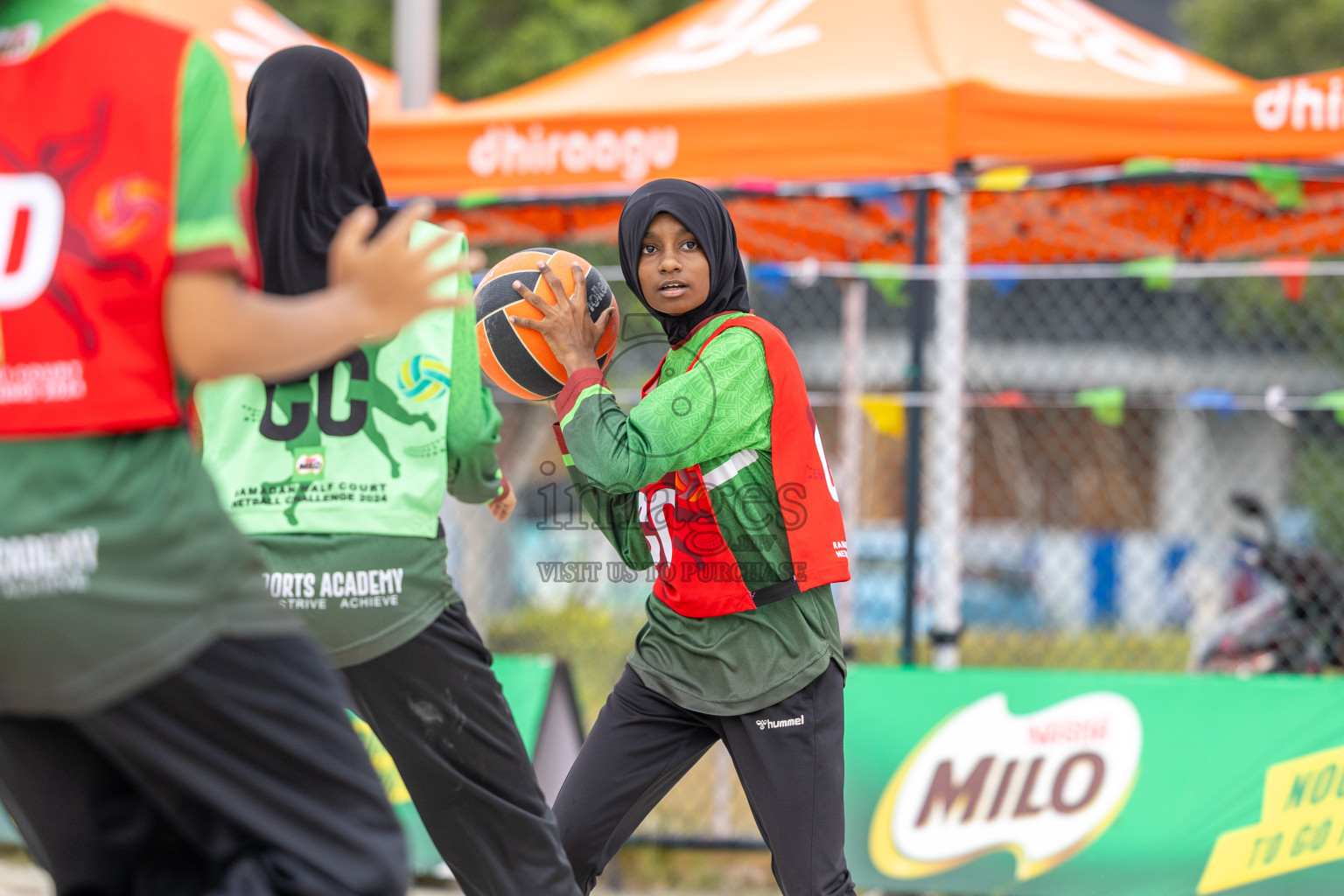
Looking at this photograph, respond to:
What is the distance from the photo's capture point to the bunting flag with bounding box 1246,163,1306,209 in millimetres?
4465

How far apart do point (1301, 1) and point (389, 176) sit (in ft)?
42.6

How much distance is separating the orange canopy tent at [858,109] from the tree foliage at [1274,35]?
967cm

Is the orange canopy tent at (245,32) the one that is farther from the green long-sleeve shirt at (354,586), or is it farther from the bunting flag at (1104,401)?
the green long-sleeve shirt at (354,586)

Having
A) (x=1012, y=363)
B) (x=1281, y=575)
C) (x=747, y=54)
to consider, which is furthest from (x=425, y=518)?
(x=1012, y=363)

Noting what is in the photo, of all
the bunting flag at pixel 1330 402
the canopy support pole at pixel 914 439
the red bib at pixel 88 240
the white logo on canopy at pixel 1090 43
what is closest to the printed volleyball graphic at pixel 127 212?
the red bib at pixel 88 240

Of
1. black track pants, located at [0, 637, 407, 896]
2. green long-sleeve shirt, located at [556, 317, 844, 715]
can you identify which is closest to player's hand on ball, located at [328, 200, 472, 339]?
black track pants, located at [0, 637, 407, 896]

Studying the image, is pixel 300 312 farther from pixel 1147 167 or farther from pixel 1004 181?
pixel 1147 167

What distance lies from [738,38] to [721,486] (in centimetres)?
355

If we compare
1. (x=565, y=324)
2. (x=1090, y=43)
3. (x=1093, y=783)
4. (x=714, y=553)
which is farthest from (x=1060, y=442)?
(x=565, y=324)

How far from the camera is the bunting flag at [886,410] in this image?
470cm

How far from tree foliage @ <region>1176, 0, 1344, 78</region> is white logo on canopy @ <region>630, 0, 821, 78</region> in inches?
411

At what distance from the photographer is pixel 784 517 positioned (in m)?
2.71

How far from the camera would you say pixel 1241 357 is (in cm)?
1884

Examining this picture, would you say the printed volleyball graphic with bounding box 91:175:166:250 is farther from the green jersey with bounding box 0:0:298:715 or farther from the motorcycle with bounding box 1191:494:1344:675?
the motorcycle with bounding box 1191:494:1344:675
